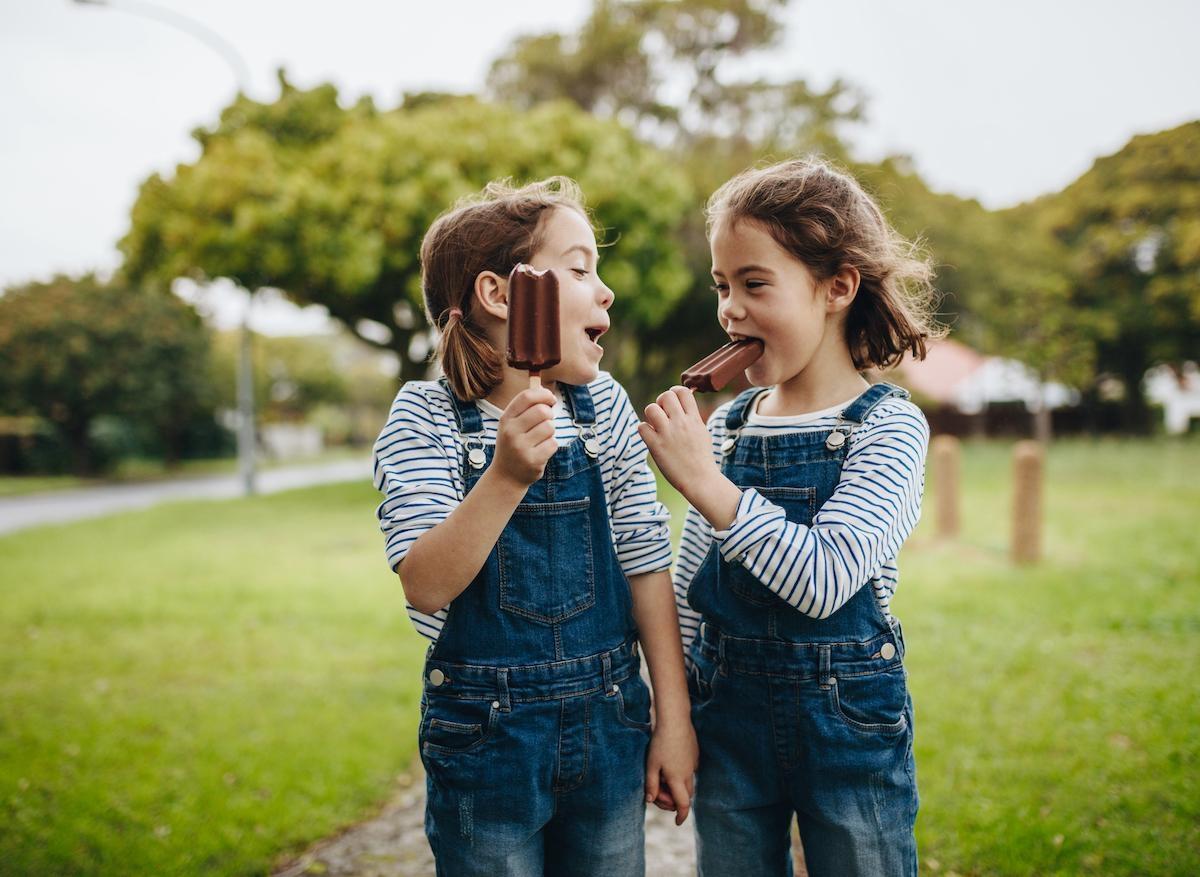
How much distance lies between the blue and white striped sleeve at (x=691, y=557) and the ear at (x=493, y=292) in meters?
0.57

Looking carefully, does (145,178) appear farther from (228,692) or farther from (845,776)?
(845,776)

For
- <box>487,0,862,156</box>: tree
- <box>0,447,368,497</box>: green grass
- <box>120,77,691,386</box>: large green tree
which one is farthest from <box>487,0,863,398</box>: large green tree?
<box>0,447,368,497</box>: green grass

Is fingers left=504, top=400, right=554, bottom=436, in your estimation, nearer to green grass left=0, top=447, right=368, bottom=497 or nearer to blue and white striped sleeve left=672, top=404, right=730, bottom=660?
A: blue and white striped sleeve left=672, top=404, right=730, bottom=660

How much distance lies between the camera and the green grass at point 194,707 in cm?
334

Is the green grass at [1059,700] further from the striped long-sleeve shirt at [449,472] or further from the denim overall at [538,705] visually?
the striped long-sleeve shirt at [449,472]

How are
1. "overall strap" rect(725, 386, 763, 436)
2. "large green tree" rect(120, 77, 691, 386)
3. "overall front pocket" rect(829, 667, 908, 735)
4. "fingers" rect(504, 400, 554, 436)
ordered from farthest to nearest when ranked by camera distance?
"large green tree" rect(120, 77, 691, 386) → "overall strap" rect(725, 386, 763, 436) → "overall front pocket" rect(829, 667, 908, 735) → "fingers" rect(504, 400, 554, 436)

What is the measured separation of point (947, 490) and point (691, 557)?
8209 millimetres

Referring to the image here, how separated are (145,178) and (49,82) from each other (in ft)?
24.2

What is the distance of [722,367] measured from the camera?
5.46ft

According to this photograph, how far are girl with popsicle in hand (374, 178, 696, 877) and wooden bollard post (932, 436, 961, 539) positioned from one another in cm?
825

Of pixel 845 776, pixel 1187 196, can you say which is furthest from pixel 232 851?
pixel 1187 196

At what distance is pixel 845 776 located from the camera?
5.36 feet

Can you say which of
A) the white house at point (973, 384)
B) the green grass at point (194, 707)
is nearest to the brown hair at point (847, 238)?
the green grass at point (194, 707)

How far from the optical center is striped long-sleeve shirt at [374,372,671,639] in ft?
5.18
